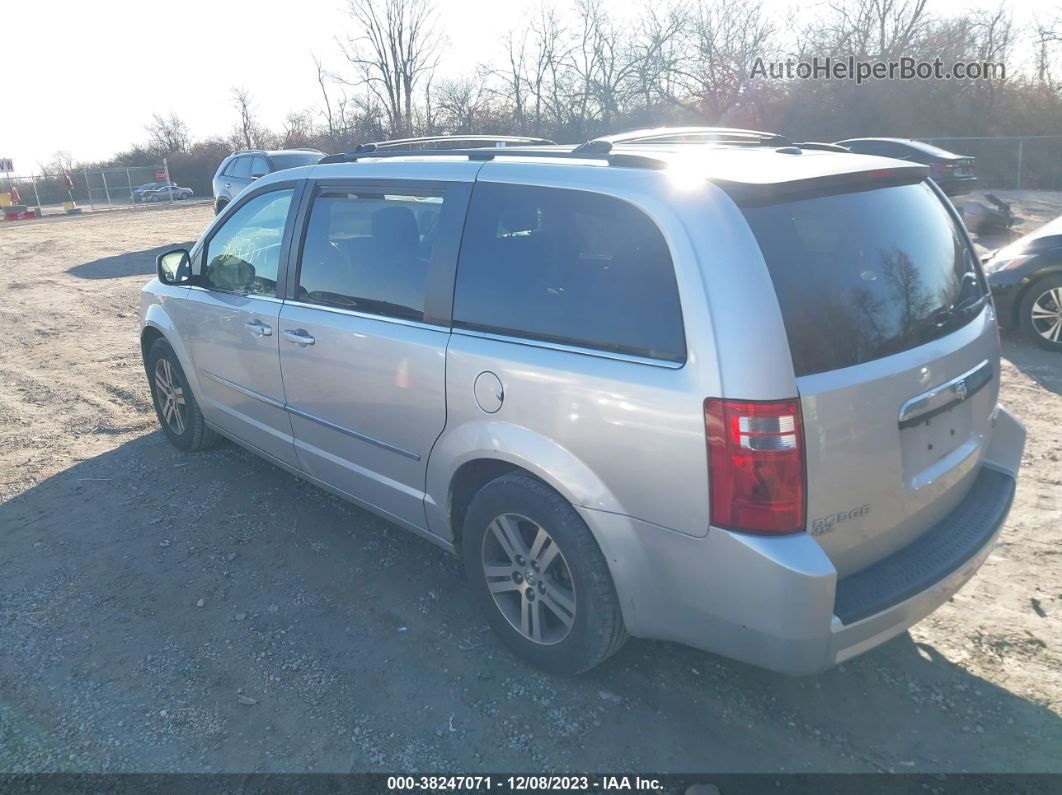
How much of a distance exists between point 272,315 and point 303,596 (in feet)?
4.79

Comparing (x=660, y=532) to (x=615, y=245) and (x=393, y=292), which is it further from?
(x=393, y=292)

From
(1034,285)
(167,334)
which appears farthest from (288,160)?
(1034,285)

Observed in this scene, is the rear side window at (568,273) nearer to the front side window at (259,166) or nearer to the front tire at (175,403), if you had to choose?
the front tire at (175,403)

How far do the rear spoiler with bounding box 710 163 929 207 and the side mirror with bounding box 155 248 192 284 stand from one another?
3.68 meters

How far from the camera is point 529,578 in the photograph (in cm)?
304

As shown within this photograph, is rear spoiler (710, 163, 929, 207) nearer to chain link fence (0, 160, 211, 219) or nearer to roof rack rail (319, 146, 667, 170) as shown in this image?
roof rack rail (319, 146, 667, 170)

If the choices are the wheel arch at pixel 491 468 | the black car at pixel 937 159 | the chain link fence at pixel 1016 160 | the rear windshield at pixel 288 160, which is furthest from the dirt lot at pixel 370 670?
the chain link fence at pixel 1016 160

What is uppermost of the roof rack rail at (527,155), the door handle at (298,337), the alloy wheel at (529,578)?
the roof rack rail at (527,155)

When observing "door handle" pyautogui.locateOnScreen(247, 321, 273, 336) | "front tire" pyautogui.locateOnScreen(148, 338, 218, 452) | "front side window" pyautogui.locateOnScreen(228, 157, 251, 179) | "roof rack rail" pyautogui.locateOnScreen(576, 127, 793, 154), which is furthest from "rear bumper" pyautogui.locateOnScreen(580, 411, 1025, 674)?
"front side window" pyautogui.locateOnScreen(228, 157, 251, 179)

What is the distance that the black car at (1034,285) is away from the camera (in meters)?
7.12

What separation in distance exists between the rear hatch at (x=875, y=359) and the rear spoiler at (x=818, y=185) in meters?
0.01

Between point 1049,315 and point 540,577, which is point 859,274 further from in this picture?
Answer: point 1049,315

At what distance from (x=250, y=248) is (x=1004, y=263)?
22.3ft

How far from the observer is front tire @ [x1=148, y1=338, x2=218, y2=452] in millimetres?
5285
